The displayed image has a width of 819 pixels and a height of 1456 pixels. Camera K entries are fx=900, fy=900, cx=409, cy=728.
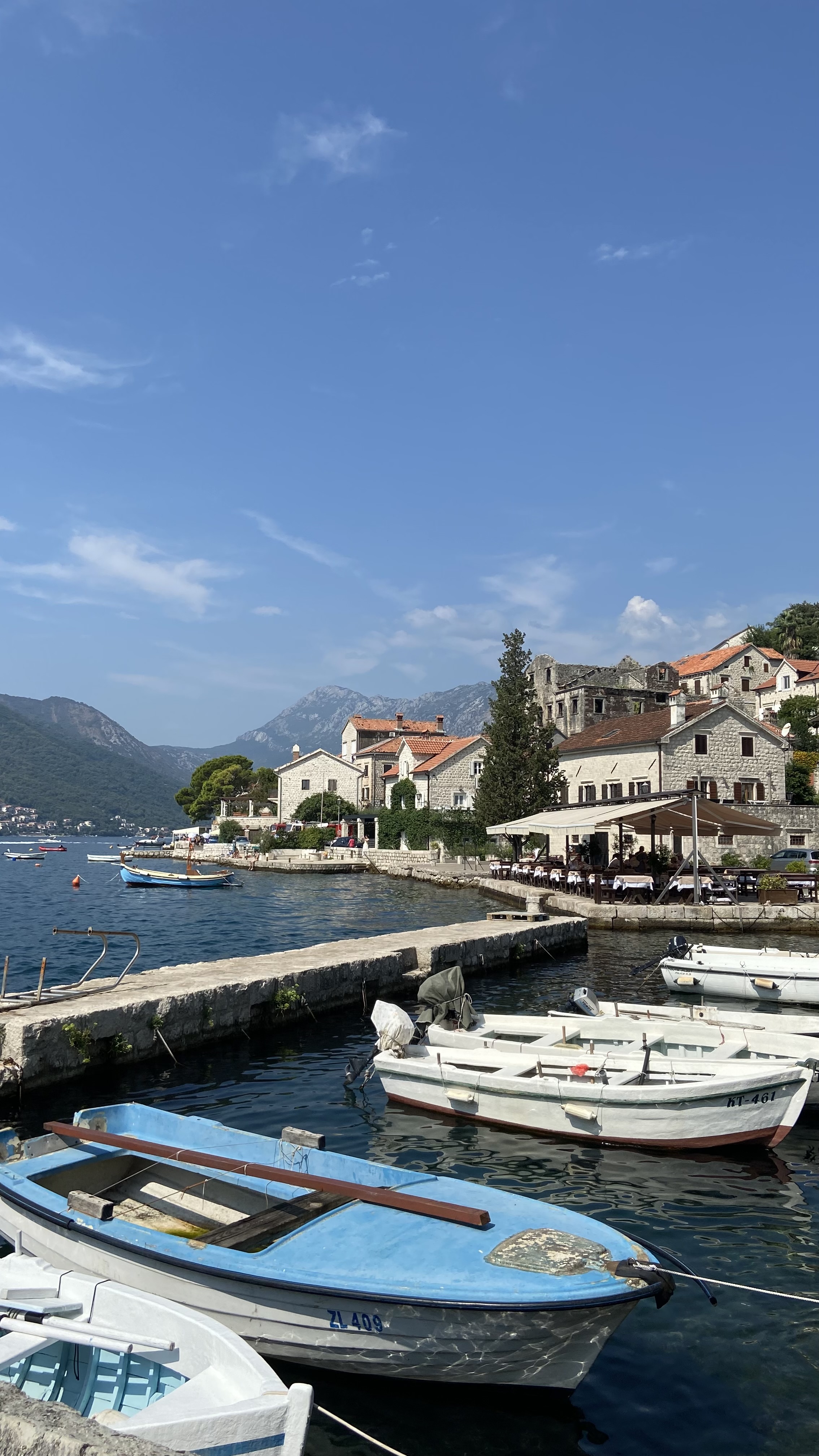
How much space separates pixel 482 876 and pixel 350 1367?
45770 millimetres

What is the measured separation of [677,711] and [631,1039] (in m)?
35.1

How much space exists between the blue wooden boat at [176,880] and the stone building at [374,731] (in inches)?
1475

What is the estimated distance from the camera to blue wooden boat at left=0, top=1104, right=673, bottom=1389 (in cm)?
523

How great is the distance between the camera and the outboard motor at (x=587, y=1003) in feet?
47.5

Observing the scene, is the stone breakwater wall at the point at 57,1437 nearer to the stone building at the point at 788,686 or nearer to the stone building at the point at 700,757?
the stone building at the point at 700,757

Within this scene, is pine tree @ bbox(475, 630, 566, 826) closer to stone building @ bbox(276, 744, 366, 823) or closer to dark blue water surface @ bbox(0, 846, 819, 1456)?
dark blue water surface @ bbox(0, 846, 819, 1456)

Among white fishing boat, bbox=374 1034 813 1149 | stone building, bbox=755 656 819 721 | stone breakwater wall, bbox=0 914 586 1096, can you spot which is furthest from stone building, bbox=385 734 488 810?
white fishing boat, bbox=374 1034 813 1149

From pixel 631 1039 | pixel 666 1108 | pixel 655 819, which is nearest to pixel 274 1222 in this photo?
pixel 666 1108

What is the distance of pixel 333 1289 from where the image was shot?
530cm

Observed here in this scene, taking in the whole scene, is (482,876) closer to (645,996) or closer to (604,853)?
(604,853)

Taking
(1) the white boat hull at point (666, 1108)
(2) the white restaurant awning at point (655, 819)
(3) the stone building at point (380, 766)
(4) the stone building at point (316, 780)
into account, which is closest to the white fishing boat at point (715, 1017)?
(1) the white boat hull at point (666, 1108)

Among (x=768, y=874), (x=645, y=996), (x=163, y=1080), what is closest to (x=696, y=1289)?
(x=163, y=1080)

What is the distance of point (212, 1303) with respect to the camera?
5.72 metres

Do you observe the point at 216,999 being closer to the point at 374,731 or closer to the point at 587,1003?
the point at 587,1003
